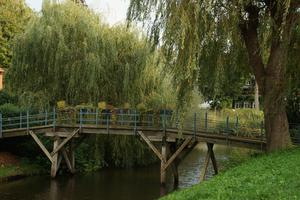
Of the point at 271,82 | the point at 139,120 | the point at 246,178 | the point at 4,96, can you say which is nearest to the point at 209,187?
the point at 246,178

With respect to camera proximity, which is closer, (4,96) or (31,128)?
(31,128)

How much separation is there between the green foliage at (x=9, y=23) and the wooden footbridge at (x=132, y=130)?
13763 millimetres

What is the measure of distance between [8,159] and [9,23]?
1771 centimetres

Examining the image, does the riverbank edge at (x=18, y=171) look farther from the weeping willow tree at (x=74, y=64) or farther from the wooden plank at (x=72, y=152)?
the weeping willow tree at (x=74, y=64)

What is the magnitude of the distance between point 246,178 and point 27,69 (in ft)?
53.9

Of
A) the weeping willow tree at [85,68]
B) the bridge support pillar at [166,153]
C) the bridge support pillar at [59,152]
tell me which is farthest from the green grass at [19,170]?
the bridge support pillar at [166,153]

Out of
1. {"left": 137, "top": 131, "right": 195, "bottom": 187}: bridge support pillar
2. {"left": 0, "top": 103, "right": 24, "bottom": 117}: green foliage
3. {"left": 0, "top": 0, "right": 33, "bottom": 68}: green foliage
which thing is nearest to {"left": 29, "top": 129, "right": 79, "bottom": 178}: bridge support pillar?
{"left": 0, "top": 103, "right": 24, "bottom": 117}: green foliage

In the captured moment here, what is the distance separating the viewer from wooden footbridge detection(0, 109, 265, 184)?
18.8 m

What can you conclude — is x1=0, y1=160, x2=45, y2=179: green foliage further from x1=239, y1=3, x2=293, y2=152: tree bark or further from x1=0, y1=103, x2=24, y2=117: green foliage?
x1=239, y1=3, x2=293, y2=152: tree bark

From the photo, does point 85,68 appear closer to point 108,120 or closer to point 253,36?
point 108,120

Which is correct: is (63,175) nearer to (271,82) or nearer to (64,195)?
(64,195)

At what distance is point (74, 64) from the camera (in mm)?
23453

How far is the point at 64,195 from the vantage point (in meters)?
18.1

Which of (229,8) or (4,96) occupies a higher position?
(229,8)
